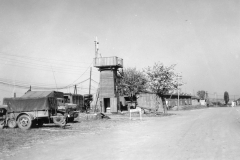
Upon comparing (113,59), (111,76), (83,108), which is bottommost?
(83,108)

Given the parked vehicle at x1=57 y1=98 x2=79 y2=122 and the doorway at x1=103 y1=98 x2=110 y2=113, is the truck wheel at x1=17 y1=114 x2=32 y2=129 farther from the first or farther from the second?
the doorway at x1=103 y1=98 x2=110 y2=113

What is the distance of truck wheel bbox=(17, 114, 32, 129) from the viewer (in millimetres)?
16844

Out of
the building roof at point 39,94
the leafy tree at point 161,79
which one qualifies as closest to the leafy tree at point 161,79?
the leafy tree at point 161,79

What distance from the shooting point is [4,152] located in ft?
28.8

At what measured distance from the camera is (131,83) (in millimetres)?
50469

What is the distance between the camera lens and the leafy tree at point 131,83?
158ft

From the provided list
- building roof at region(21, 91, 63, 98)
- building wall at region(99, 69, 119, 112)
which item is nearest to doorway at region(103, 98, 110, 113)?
building wall at region(99, 69, 119, 112)

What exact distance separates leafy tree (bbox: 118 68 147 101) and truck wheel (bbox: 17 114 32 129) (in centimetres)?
2948

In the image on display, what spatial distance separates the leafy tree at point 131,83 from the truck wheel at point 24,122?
29.5 meters

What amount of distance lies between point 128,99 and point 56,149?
38.4 m

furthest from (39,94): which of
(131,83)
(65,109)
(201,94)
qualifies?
(201,94)

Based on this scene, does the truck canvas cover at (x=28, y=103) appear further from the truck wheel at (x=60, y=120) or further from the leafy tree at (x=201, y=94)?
the leafy tree at (x=201, y=94)

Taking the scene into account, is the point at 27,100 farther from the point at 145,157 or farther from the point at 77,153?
the point at 145,157

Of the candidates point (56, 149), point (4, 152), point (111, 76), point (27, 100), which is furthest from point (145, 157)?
A: point (111, 76)
